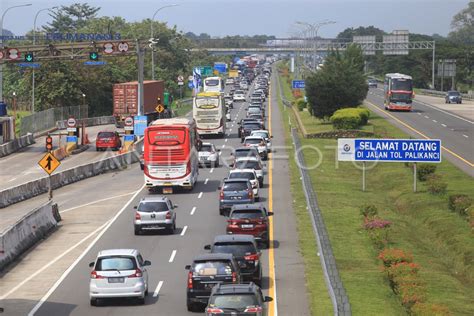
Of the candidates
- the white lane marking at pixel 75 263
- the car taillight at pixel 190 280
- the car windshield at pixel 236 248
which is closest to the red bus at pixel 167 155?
the white lane marking at pixel 75 263

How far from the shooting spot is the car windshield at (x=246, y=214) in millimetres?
36750

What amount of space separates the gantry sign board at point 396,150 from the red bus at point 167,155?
9261mm

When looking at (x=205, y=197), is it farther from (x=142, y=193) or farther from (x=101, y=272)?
(x=101, y=272)

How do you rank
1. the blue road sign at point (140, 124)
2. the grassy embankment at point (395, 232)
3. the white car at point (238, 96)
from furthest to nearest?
the white car at point (238, 96)
the blue road sign at point (140, 124)
the grassy embankment at point (395, 232)

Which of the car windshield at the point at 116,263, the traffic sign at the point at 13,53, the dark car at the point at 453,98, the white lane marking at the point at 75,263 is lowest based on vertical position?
the white lane marking at the point at 75,263

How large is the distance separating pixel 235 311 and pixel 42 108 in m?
99.0

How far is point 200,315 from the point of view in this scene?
1044 inches

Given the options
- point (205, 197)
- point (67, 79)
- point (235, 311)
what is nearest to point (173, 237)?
point (205, 197)

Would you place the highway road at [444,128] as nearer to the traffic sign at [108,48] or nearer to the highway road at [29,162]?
the traffic sign at [108,48]

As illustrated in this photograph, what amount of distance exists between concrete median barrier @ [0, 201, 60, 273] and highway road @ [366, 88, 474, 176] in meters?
27.5

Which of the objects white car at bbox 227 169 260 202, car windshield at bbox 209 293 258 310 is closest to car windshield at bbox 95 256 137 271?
car windshield at bbox 209 293 258 310

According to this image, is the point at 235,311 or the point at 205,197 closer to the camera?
the point at 235,311

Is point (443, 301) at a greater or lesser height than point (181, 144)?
lesser

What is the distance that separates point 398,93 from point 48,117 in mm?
37860
